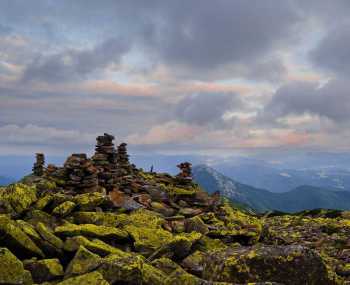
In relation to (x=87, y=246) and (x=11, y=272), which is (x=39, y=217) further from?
(x=11, y=272)

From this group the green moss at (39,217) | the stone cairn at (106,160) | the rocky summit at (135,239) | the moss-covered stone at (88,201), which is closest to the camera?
the rocky summit at (135,239)

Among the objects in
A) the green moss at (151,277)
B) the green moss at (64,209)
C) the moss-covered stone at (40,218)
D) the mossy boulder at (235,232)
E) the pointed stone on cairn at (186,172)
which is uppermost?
the pointed stone on cairn at (186,172)

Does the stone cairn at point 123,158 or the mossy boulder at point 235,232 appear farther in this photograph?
the stone cairn at point 123,158

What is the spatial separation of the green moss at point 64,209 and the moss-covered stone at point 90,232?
8.48 feet

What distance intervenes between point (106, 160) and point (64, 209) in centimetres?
1811

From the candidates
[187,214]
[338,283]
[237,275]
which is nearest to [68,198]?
[187,214]

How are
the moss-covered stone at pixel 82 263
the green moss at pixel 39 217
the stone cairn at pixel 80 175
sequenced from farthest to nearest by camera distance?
the stone cairn at pixel 80 175 → the green moss at pixel 39 217 → the moss-covered stone at pixel 82 263

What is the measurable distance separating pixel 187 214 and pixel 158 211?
2763mm

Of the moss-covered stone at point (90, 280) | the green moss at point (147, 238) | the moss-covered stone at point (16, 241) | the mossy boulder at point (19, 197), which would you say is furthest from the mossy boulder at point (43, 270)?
the mossy boulder at point (19, 197)

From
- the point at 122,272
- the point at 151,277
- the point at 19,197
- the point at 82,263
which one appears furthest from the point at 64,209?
the point at 151,277

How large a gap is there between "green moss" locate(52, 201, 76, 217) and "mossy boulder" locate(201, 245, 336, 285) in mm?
13162

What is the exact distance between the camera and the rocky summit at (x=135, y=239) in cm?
1422

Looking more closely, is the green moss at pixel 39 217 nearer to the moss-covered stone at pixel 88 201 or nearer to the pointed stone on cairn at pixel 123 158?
the moss-covered stone at pixel 88 201

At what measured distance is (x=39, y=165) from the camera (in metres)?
49.9
